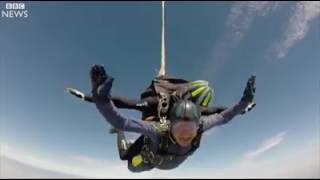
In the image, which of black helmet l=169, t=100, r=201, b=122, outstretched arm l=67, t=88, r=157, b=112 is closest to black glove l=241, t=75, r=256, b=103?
black helmet l=169, t=100, r=201, b=122

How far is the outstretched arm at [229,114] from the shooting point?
5027mm

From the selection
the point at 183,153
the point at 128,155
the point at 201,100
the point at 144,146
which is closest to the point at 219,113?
the point at 201,100

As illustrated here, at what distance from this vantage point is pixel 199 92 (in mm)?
5406

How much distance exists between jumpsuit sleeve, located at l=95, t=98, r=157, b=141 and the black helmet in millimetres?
278

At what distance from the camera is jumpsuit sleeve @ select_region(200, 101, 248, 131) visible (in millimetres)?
5204

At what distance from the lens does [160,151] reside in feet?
17.4

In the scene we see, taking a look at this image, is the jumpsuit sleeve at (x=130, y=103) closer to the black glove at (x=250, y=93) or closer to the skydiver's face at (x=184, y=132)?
the skydiver's face at (x=184, y=132)

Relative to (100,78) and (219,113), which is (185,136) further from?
(100,78)

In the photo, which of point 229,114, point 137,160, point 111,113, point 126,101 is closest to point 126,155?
point 137,160

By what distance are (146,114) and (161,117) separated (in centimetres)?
19

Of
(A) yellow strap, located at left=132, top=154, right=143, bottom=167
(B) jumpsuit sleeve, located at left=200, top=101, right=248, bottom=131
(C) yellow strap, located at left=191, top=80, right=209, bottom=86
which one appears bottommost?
(A) yellow strap, located at left=132, top=154, right=143, bottom=167

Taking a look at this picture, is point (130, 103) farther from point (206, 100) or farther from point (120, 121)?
point (206, 100)

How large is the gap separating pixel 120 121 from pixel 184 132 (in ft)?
2.36

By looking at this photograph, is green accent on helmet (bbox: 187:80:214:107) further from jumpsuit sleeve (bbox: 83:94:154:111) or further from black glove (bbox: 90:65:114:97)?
black glove (bbox: 90:65:114:97)
